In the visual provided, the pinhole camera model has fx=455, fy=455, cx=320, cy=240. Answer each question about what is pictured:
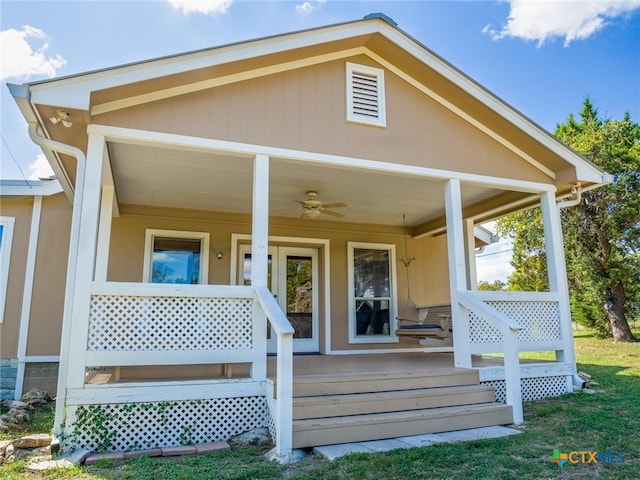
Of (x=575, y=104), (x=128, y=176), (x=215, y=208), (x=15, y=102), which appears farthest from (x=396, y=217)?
(x=575, y=104)

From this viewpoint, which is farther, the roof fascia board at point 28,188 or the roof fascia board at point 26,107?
the roof fascia board at point 28,188

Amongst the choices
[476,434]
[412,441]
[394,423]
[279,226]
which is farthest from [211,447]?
[279,226]

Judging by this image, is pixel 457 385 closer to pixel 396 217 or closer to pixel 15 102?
pixel 396 217

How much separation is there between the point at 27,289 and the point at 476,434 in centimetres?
650

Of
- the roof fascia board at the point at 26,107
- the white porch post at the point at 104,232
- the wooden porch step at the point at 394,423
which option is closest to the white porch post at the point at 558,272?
the wooden porch step at the point at 394,423

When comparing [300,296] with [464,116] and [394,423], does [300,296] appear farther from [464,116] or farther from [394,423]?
[394,423]

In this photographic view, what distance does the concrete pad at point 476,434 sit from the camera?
4.07m

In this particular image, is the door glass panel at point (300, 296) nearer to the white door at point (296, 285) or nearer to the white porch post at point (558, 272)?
the white door at point (296, 285)

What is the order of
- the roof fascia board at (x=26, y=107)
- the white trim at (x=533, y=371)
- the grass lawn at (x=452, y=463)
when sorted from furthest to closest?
the white trim at (x=533, y=371), the roof fascia board at (x=26, y=107), the grass lawn at (x=452, y=463)

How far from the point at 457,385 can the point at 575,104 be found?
16412 millimetres

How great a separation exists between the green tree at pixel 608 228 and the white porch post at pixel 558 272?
8.96 m

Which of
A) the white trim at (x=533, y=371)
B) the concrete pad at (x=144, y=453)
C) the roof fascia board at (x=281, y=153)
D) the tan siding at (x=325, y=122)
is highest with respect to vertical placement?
the tan siding at (x=325, y=122)

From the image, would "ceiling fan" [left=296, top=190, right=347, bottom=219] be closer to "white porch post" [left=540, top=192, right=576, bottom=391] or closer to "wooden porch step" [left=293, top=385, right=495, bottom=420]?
"white porch post" [left=540, top=192, right=576, bottom=391]

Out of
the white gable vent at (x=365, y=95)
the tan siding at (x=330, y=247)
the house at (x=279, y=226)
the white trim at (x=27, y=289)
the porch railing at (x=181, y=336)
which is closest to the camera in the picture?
the porch railing at (x=181, y=336)
